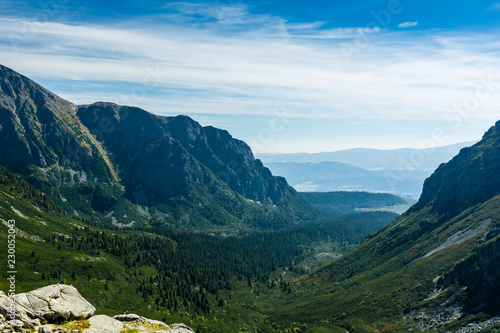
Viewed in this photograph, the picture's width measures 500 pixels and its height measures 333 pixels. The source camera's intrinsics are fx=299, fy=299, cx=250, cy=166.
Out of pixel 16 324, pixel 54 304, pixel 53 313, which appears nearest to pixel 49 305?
pixel 54 304

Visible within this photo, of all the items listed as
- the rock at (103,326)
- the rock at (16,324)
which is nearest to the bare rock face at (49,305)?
the rock at (16,324)

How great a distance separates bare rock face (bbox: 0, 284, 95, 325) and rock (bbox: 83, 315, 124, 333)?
2.54 meters

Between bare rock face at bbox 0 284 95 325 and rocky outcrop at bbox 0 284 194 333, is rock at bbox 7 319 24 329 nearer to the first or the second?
rocky outcrop at bbox 0 284 194 333

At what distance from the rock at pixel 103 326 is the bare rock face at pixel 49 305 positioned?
2.54 m

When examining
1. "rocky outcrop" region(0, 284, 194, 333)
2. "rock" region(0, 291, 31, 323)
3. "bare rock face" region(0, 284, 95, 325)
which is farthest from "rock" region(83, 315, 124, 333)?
"rock" region(0, 291, 31, 323)

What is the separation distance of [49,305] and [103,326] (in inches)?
333

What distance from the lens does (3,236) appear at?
190375 mm

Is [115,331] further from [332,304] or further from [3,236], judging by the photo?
[3,236]

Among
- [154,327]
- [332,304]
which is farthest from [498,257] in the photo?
[154,327]

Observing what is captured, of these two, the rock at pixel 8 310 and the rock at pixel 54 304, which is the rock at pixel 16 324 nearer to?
the rock at pixel 8 310

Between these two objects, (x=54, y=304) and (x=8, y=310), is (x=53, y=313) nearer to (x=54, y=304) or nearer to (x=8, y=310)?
(x=54, y=304)

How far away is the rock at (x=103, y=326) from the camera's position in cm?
4323

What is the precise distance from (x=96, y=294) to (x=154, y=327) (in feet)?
458

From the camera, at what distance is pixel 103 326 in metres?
45.1
